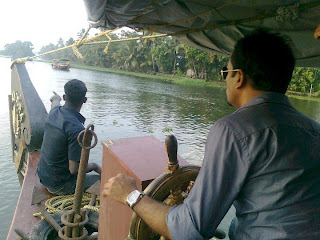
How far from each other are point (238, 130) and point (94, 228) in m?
1.85

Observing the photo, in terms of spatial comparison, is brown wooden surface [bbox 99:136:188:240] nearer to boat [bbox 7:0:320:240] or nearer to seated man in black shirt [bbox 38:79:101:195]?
boat [bbox 7:0:320:240]

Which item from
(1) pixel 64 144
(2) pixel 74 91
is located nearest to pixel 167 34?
(2) pixel 74 91

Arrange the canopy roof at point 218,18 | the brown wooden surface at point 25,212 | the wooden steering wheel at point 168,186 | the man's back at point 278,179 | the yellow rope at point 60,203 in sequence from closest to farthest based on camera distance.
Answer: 1. the man's back at point 278,179
2. the wooden steering wheel at point 168,186
3. the canopy roof at point 218,18
4. the brown wooden surface at point 25,212
5. the yellow rope at point 60,203

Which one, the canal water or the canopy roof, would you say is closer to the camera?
the canopy roof

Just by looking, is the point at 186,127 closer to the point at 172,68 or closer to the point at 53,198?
the point at 53,198

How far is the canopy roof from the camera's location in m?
1.93

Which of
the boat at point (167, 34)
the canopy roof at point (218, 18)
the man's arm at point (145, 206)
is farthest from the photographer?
the canopy roof at point (218, 18)

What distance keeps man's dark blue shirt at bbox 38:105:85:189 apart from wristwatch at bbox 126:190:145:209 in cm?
153

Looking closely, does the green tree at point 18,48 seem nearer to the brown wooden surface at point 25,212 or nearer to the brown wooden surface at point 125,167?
the brown wooden surface at point 25,212

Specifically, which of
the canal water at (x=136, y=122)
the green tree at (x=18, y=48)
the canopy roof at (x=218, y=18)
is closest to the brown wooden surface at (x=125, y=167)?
the canopy roof at (x=218, y=18)

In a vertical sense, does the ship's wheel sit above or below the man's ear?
below

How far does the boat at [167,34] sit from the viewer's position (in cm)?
138

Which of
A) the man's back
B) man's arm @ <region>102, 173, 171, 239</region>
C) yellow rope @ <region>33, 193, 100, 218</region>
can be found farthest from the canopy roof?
yellow rope @ <region>33, 193, 100, 218</region>

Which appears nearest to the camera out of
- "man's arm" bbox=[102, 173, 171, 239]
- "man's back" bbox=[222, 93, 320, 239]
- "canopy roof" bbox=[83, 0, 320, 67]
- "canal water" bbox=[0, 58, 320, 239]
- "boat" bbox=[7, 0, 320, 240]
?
"man's back" bbox=[222, 93, 320, 239]
